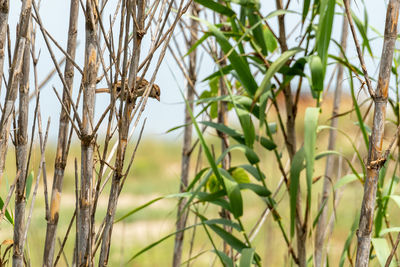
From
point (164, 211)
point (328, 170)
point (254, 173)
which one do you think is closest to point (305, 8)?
point (254, 173)

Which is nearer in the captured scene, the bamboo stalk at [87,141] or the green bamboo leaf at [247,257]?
the bamboo stalk at [87,141]

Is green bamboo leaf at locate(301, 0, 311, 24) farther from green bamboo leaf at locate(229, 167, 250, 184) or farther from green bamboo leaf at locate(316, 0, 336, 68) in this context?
green bamboo leaf at locate(229, 167, 250, 184)

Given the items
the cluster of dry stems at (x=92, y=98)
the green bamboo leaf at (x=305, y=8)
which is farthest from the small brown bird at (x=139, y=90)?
the green bamboo leaf at (x=305, y=8)

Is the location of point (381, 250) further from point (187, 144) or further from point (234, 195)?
point (187, 144)

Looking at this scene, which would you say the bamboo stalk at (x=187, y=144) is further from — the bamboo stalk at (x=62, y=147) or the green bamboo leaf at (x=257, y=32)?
the bamboo stalk at (x=62, y=147)

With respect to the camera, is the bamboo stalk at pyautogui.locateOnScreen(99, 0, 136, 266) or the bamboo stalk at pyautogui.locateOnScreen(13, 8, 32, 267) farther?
the bamboo stalk at pyautogui.locateOnScreen(13, 8, 32, 267)

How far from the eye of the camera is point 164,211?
562 centimetres

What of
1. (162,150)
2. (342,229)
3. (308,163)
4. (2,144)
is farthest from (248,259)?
(162,150)

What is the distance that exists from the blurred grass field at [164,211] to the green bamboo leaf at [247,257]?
0.12 meters

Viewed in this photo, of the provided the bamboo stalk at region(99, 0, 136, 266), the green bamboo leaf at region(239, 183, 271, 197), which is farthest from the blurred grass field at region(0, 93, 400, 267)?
the bamboo stalk at region(99, 0, 136, 266)

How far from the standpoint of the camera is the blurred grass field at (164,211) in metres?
1.38

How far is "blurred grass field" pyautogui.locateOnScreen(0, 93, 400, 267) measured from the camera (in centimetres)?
138

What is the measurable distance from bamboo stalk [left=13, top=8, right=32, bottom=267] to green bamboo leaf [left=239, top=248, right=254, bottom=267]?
16.8 inches

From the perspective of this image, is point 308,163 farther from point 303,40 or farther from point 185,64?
point 185,64
